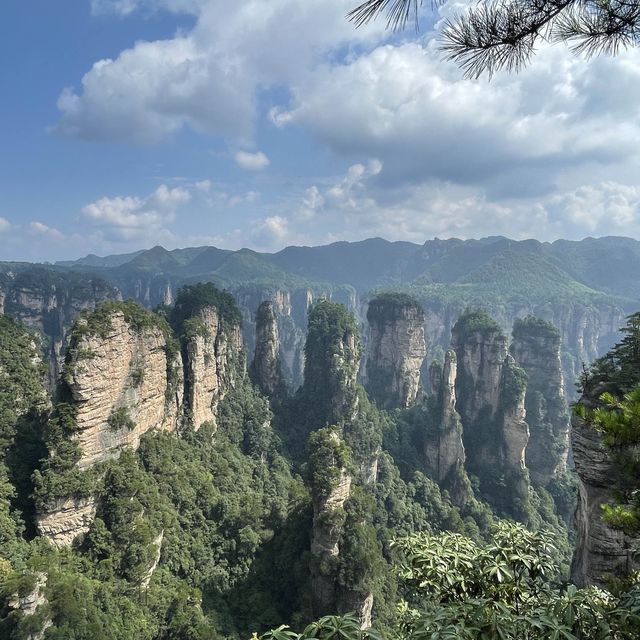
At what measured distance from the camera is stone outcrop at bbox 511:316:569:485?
54.2 metres

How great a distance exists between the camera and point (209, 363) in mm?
41312

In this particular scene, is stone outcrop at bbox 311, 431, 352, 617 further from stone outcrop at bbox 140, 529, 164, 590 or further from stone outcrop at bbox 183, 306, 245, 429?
stone outcrop at bbox 183, 306, 245, 429

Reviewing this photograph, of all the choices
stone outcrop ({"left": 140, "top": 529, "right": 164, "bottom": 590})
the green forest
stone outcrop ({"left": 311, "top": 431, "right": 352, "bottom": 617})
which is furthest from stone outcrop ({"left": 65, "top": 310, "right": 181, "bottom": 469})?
stone outcrop ({"left": 311, "top": 431, "right": 352, "bottom": 617})

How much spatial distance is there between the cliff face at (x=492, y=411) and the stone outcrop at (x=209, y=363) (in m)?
29.1

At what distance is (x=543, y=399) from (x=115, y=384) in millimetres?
53221

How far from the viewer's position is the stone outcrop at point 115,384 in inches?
997

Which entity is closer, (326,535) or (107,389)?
(326,535)

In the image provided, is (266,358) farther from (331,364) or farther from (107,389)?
(107,389)

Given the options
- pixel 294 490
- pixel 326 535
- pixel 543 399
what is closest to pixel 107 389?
pixel 326 535

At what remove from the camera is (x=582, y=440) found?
45.1ft

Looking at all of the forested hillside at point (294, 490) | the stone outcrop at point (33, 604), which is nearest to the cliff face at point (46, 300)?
the forested hillside at point (294, 490)

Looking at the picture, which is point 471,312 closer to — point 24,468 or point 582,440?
point 582,440

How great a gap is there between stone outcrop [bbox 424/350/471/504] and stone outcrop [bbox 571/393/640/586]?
33.7 metres

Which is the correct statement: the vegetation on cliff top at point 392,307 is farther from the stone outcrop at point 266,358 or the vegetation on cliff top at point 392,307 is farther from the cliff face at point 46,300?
the cliff face at point 46,300
